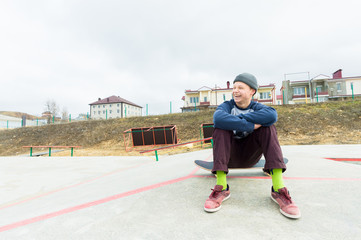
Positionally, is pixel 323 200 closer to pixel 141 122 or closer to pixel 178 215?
pixel 178 215

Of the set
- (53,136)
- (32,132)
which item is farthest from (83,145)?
Answer: (32,132)

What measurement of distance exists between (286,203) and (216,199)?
501mm

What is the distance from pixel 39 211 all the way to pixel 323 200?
98.2 inches

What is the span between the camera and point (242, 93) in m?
1.81

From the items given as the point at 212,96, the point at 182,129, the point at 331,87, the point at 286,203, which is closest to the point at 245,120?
the point at 286,203

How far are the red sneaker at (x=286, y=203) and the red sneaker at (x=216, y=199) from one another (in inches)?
14.8

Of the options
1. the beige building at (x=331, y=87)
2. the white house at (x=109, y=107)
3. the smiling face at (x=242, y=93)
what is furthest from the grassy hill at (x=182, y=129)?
the white house at (x=109, y=107)

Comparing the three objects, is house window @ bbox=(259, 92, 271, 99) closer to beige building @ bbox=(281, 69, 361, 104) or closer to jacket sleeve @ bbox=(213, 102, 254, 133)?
beige building @ bbox=(281, 69, 361, 104)

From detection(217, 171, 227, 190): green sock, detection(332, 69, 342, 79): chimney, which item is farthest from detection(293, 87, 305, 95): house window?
detection(217, 171, 227, 190): green sock

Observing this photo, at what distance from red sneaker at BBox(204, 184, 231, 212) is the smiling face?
2.80 ft

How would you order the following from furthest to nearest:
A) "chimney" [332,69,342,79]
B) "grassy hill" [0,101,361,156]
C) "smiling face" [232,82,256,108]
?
"chimney" [332,69,342,79]
"grassy hill" [0,101,361,156]
"smiling face" [232,82,256,108]

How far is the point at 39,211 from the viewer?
1708mm

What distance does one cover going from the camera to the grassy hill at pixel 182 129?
11.3 metres

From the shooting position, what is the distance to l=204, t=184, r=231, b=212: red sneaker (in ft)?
4.52
